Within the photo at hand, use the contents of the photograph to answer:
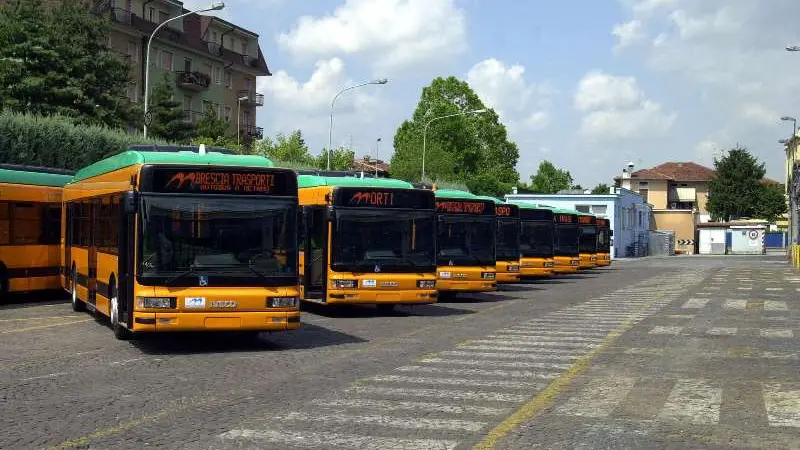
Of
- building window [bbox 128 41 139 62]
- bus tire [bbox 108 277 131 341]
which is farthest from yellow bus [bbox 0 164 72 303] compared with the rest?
building window [bbox 128 41 139 62]

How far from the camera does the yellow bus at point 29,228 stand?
2116 cm

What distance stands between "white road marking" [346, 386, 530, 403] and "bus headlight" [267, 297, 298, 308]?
11.0 ft

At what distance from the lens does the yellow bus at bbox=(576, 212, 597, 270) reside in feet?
148

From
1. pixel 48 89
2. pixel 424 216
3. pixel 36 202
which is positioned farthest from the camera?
pixel 48 89

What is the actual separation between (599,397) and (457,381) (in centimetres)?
169

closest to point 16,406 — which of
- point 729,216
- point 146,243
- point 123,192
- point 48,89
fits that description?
point 146,243

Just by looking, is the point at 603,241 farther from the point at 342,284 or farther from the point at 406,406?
the point at 406,406

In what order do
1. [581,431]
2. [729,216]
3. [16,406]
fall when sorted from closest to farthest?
[581,431] < [16,406] < [729,216]

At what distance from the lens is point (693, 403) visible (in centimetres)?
939

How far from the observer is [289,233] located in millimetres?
13523

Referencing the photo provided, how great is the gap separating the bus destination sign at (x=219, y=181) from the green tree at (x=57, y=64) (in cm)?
2837

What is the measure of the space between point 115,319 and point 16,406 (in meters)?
5.53

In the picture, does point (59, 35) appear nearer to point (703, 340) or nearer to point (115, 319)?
point (115, 319)

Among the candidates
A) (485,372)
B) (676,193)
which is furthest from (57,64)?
(676,193)
